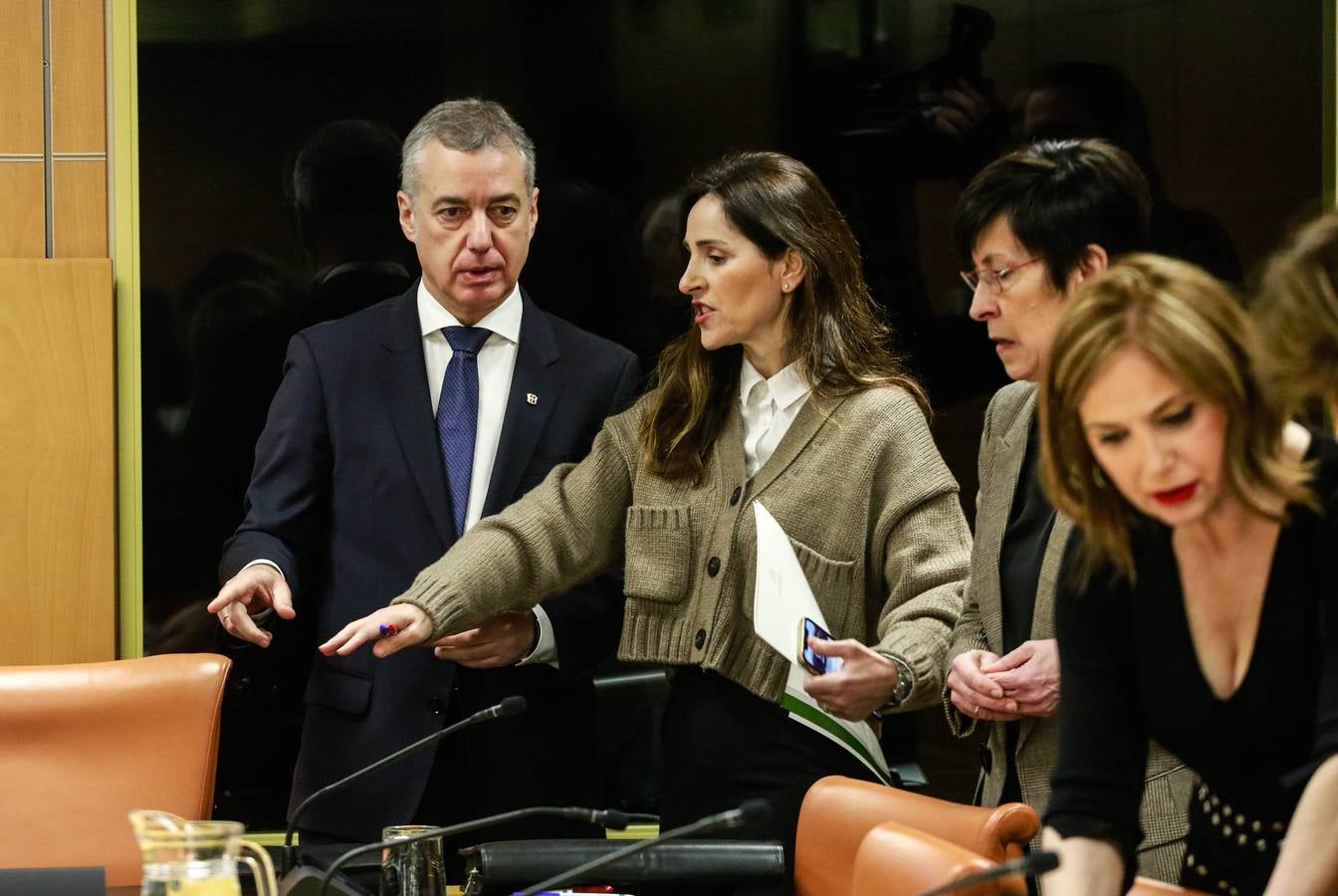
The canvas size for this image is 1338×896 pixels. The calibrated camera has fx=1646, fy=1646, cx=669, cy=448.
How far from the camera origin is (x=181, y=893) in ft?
4.96

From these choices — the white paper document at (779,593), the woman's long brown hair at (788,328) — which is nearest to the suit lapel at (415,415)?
the woman's long brown hair at (788,328)

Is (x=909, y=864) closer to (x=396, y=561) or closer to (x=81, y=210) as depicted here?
(x=396, y=561)

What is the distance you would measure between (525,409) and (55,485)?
1180 mm

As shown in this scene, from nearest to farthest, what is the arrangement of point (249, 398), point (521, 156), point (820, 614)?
point (820, 614)
point (521, 156)
point (249, 398)

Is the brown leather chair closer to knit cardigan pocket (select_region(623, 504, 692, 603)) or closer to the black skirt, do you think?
knit cardigan pocket (select_region(623, 504, 692, 603))

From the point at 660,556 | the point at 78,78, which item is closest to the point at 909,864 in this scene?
the point at 660,556

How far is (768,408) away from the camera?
2953 millimetres

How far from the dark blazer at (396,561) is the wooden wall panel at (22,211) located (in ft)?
2.68

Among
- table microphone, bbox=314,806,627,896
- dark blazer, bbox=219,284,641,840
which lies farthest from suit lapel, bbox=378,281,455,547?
table microphone, bbox=314,806,627,896

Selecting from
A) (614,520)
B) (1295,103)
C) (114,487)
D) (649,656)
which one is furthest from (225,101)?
(1295,103)

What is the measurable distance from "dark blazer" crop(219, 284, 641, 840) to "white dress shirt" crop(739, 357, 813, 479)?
0.49 meters

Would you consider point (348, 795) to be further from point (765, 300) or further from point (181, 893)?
point (181, 893)

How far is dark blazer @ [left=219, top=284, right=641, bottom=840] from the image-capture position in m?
3.19

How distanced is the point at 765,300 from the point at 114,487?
1686 mm
